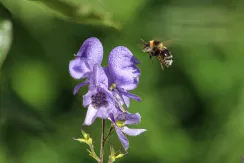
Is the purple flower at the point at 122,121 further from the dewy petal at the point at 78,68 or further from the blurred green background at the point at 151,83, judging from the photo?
the blurred green background at the point at 151,83

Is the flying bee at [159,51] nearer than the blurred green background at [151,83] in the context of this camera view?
Yes

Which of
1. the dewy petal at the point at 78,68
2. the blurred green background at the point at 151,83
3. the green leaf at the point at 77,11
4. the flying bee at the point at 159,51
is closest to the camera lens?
the dewy petal at the point at 78,68

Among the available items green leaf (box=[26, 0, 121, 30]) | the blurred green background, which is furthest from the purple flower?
the blurred green background

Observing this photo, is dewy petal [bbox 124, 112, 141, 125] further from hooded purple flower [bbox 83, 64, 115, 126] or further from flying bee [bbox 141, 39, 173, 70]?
flying bee [bbox 141, 39, 173, 70]

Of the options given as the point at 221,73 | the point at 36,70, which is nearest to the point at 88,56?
the point at 36,70

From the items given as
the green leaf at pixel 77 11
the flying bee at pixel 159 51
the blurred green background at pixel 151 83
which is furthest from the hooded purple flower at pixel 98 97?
the blurred green background at pixel 151 83

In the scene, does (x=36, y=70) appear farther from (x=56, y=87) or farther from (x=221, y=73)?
(x=221, y=73)

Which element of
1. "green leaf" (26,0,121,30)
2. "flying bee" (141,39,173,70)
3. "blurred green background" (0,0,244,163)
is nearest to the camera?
"green leaf" (26,0,121,30)
